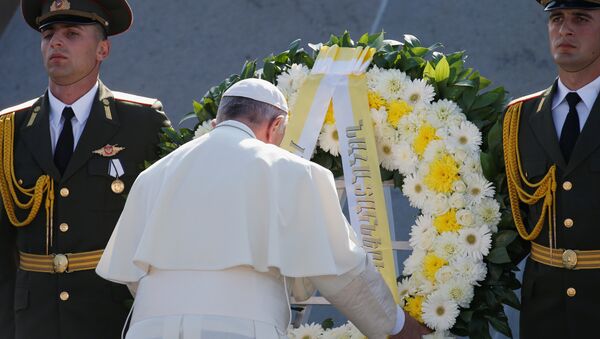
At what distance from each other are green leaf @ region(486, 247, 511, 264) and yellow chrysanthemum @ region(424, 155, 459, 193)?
324mm

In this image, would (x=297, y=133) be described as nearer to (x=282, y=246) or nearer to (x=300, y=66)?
(x=300, y=66)

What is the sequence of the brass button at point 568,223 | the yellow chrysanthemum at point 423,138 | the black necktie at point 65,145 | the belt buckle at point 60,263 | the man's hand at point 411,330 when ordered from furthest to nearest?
the black necktie at point 65,145 < the belt buckle at point 60,263 < the yellow chrysanthemum at point 423,138 < the brass button at point 568,223 < the man's hand at point 411,330

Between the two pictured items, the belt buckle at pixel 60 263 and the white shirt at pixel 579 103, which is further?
the belt buckle at pixel 60 263

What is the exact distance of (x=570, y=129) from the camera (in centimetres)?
455

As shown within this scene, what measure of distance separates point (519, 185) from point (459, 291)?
0.51m

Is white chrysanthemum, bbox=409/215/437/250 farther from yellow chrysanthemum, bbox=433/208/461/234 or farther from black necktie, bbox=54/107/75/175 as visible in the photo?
black necktie, bbox=54/107/75/175

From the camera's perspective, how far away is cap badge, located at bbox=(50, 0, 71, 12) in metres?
5.09

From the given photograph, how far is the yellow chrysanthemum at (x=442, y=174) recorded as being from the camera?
4.69 meters

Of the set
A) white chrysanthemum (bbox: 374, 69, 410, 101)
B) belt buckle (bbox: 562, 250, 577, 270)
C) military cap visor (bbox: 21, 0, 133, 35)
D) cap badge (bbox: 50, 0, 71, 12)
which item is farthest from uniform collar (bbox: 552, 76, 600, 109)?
cap badge (bbox: 50, 0, 71, 12)

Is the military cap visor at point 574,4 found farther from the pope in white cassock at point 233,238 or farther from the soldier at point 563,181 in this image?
the pope in white cassock at point 233,238

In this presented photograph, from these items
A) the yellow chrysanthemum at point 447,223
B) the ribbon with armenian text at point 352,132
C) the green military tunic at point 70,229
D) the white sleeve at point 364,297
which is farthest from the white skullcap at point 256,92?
the green military tunic at point 70,229

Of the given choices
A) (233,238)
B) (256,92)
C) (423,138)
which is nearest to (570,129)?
(423,138)

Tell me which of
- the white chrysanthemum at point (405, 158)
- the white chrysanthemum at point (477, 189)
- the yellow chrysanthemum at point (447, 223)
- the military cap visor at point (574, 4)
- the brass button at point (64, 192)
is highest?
the military cap visor at point (574, 4)

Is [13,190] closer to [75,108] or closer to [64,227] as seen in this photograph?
[64,227]
